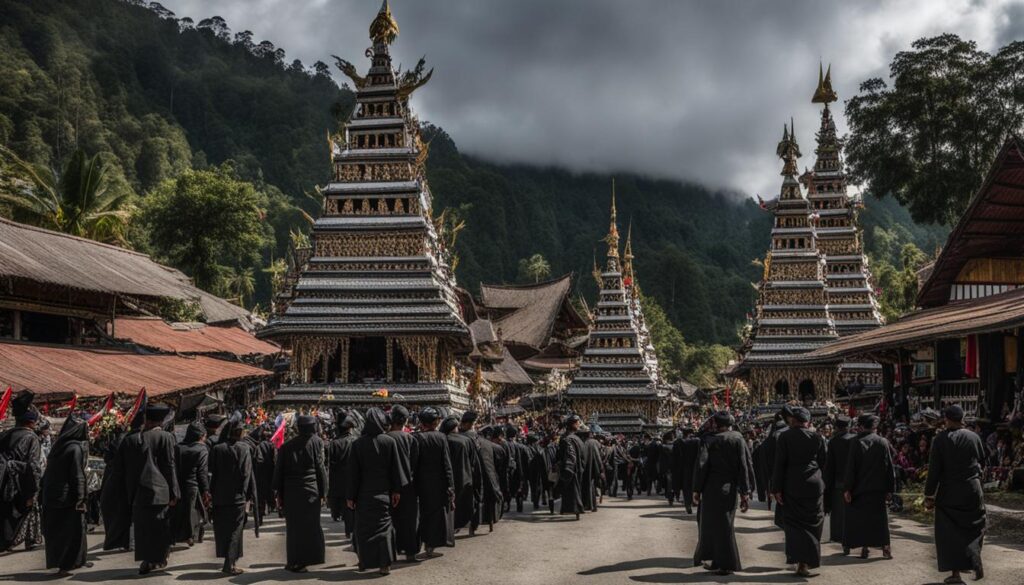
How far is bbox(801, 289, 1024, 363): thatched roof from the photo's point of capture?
50.7 ft

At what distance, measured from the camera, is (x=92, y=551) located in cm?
→ 1188

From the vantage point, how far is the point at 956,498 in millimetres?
9398

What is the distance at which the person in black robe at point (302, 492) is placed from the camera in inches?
403

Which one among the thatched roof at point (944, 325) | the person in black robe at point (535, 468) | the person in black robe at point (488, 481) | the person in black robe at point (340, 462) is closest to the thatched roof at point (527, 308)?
the thatched roof at point (944, 325)

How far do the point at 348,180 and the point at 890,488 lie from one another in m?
26.3

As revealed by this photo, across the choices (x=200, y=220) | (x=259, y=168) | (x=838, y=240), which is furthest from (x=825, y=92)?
(x=259, y=168)

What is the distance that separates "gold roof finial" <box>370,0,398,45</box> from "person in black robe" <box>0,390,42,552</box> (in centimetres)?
2793

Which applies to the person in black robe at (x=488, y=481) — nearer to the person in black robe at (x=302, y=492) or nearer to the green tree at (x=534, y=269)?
the person in black robe at (x=302, y=492)

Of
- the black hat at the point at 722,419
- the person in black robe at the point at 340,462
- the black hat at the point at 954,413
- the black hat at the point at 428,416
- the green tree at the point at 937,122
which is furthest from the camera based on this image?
the green tree at the point at 937,122

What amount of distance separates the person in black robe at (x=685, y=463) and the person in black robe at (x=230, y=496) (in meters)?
8.86

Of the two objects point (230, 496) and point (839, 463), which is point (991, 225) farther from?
point (230, 496)

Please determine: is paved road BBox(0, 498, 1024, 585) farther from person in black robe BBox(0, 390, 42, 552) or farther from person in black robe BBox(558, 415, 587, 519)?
person in black robe BBox(558, 415, 587, 519)

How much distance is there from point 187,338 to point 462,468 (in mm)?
21674

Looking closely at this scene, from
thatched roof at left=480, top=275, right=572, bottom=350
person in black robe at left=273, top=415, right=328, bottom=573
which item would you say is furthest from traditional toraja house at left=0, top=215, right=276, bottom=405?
thatched roof at left=480, top=275, right=572, bottom=350
